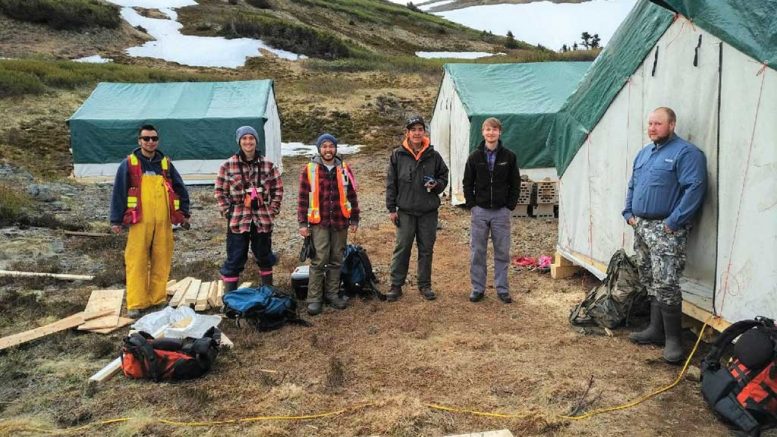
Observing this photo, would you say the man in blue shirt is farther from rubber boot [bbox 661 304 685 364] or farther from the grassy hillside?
the grassy hillside

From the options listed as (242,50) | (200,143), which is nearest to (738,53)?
(200,143)

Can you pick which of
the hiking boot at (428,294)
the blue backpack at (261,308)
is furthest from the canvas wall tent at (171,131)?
the blue backpack at (261,308)

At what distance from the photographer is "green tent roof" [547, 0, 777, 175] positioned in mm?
3736

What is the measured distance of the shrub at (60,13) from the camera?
1208 inches

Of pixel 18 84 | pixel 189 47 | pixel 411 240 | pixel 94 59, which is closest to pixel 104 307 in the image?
pixel 411 240

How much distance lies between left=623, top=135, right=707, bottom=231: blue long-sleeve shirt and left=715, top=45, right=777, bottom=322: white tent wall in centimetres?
19

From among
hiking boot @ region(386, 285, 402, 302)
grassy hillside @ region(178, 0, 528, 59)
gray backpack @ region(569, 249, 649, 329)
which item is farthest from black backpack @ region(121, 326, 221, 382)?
grassy hillside @ region(178, 0, 528, 59)

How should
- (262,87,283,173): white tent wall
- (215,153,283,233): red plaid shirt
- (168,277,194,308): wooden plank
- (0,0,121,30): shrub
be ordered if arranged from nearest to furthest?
(215,153,283,233): red plaid shirt, (168,277,194,308): wooden plank, (262,87,283,173): white tent wall, (0,0,121,30): shrub

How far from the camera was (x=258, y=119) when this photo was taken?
14820 millimetres

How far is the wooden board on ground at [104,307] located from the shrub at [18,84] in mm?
17967

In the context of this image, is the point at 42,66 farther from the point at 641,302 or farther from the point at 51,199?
the point at 641,302

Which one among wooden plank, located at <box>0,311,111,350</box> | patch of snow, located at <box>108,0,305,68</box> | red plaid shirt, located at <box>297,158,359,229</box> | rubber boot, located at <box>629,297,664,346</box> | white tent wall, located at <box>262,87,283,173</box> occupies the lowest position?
wooden plank, located at <box>0,311,111,350</box>

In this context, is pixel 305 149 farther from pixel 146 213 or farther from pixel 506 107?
pixel 146 213

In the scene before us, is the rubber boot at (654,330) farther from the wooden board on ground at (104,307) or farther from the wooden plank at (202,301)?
the wooden board on ground at (104,307)
